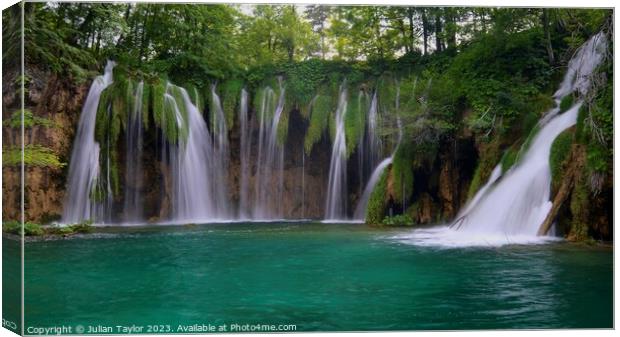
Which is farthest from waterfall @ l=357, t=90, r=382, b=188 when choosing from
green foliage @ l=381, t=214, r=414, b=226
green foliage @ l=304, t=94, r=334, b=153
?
green foliage @ l=381, t=214, r=414, b=226

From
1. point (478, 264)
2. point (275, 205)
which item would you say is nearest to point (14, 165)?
point (275, 205)

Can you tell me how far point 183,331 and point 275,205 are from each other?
355cm

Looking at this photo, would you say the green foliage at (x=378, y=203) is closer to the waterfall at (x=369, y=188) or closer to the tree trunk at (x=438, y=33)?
the waterfall at (x=369, y=188)

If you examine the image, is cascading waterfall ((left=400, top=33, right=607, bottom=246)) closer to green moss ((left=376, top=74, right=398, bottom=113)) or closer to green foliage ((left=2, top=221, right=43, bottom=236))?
green moss ((left=376, top=74, right=398, bottom=113))

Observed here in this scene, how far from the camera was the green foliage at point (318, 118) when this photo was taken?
10492mm

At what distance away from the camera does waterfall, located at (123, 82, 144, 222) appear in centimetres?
948

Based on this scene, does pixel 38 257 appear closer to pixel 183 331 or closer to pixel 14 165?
pixel 14 165

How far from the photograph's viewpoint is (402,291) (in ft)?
25.7

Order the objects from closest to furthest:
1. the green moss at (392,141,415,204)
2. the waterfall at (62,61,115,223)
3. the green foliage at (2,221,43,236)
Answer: the green foliage at (2,221,43,236), the waterfall at (62,61,115,223), the green moss at (392,141,415,204)

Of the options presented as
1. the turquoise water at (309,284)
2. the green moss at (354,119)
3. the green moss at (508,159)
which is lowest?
the turquoise water at (309,284)

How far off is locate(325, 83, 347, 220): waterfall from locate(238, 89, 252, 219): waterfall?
1119 millimetres

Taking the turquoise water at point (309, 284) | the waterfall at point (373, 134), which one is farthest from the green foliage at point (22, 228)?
the waterfall at point (373, 134)

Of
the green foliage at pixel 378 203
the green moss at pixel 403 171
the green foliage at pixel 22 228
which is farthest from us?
the green moss at pixel 403 171

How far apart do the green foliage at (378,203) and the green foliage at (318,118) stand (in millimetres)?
1066
